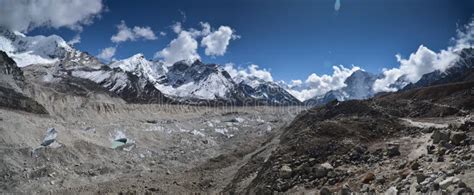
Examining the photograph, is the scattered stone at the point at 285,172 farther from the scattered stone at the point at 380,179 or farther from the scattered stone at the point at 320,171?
the scattered stone at the point at 380,179

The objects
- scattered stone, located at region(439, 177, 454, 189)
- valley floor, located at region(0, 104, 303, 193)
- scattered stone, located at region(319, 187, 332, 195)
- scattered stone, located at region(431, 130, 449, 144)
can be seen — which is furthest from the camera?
valley floor, located at region(0, 104, 303, 193)

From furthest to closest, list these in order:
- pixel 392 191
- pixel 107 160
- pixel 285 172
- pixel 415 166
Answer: pixel 107 160
pixel 285 172
pixel 415 166
pixel 392 191

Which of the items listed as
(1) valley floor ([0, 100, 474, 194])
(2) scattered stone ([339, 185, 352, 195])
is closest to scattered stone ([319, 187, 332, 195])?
(1) valley floor ([0, 100, 474, 194])

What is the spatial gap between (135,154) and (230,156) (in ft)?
61.1

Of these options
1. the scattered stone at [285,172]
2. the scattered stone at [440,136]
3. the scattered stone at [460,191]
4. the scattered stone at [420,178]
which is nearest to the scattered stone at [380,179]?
the scattered stone at [420,178]

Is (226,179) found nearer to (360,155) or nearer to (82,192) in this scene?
(82,192)

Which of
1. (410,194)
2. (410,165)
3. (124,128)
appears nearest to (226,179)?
(410,165)

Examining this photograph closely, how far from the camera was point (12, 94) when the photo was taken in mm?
93062

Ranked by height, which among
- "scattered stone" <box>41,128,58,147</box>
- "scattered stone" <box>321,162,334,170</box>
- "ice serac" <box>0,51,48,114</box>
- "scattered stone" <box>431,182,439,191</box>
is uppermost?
"ice serac" <box>0,51,48,114</box>

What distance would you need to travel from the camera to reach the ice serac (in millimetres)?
90287

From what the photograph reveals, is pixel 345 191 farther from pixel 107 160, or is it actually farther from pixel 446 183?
pixel 107 160

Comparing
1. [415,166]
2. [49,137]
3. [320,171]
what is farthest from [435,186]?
[49,137]

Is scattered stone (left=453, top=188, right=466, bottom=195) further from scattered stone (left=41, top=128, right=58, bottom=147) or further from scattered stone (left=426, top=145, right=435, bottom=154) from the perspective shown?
scattered stone (left=41, top=128, right=58, bottom=147)

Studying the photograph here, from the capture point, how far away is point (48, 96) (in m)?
116
